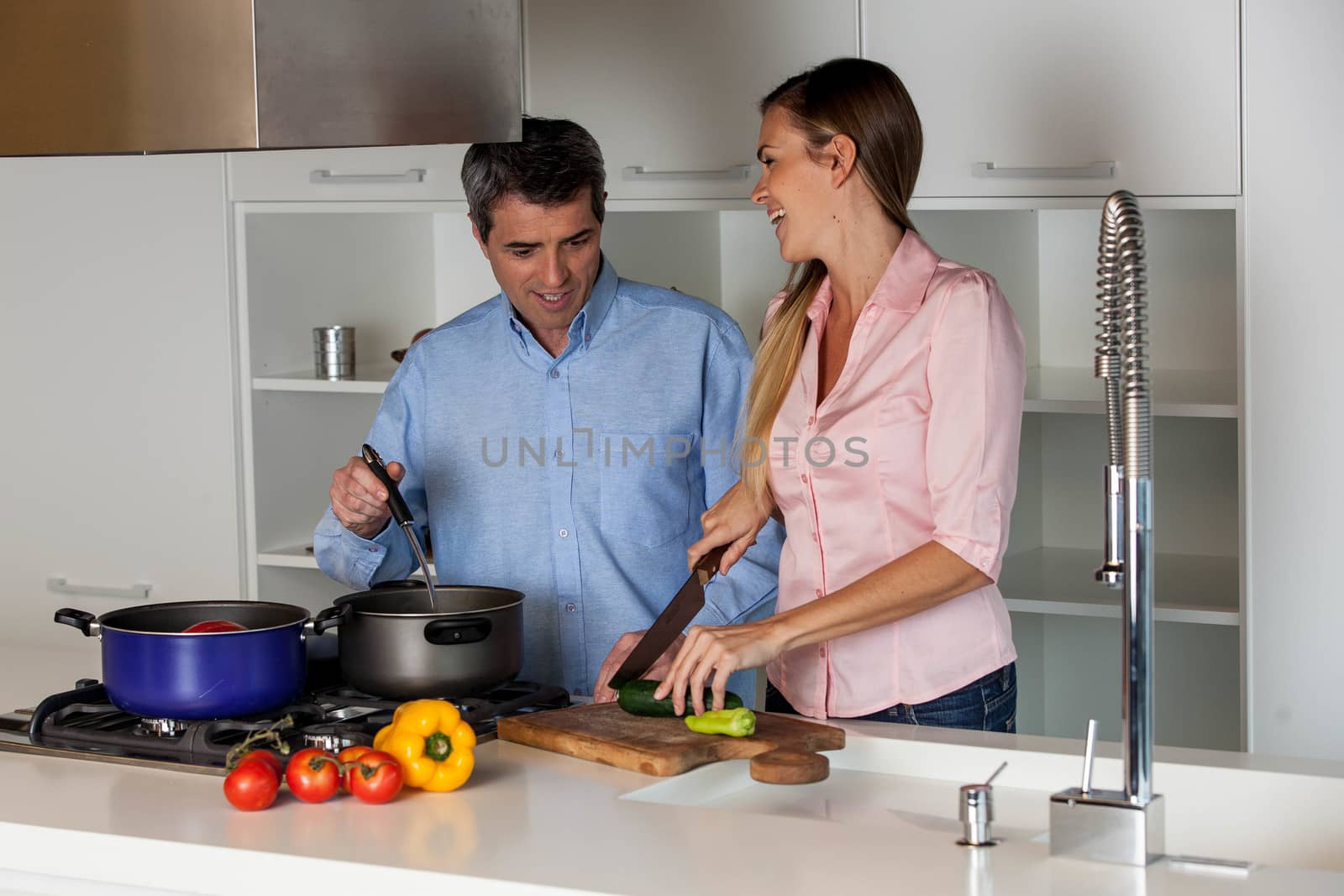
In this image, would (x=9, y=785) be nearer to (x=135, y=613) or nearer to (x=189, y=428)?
(x=135, y=613)

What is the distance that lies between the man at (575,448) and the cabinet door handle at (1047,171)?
59 centimetres

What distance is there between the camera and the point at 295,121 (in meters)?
1.74

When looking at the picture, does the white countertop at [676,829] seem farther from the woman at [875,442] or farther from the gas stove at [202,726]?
the woman at [875,442]

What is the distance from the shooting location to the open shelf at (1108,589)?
8.59 feet

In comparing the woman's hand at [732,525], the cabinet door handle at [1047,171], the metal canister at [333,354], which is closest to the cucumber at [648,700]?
the woman's hand at [732,525]

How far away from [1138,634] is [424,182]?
2077 mm

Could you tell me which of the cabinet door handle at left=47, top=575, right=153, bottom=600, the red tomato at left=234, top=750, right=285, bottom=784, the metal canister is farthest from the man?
the cabinet door handle at left=47, top=575, right=153, bottom=600

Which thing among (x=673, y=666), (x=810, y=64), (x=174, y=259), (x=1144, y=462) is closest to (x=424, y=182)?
(x=174, y=259)

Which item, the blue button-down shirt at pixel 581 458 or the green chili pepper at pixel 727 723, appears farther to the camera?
the blue button-down shirt at pixel 581 458

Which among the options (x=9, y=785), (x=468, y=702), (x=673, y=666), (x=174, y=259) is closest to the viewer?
(x=9, y=785)

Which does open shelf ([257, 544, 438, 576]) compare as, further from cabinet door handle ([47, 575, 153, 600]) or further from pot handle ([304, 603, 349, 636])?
pot handle ([304, 603, 349, 636])

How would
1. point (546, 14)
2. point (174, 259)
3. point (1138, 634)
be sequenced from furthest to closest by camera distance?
point (174, 259) → point (546, 14) → point (1138, 634)

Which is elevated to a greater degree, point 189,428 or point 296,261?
point 296,261

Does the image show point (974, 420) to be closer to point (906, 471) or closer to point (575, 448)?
point (906, 471)
